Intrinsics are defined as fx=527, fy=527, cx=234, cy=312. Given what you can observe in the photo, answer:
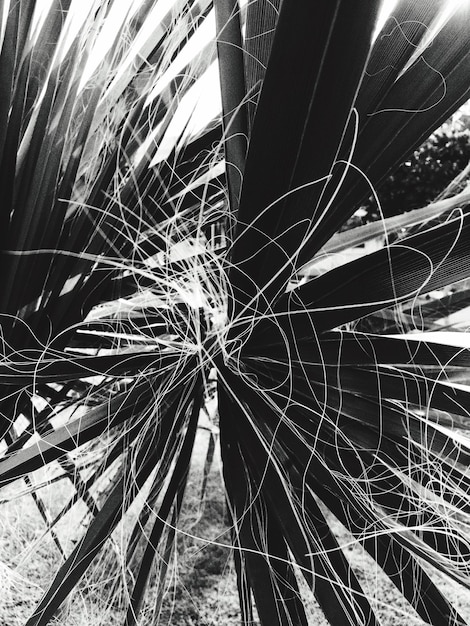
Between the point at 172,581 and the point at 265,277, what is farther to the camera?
the point at 172,581

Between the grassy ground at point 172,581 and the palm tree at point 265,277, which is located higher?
the palm tree at point 265,277

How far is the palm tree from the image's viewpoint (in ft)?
1.19

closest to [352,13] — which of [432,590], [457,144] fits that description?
[432,590]

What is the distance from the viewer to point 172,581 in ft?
3.01

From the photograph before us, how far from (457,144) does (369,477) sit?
128 cm

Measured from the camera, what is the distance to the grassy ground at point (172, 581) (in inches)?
28.1

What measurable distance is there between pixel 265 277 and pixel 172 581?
72 centimetres

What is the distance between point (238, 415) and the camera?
47cm

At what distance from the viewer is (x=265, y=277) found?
1.38 feet

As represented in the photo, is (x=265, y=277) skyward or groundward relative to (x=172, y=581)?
skyward

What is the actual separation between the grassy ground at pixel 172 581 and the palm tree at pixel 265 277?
0.67 feet

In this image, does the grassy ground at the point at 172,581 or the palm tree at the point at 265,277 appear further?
the grassy ground at the point at 172,581

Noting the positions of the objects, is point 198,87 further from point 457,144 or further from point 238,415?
point 457,144

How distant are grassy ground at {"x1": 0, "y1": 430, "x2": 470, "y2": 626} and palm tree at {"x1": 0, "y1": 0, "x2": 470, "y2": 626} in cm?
20
